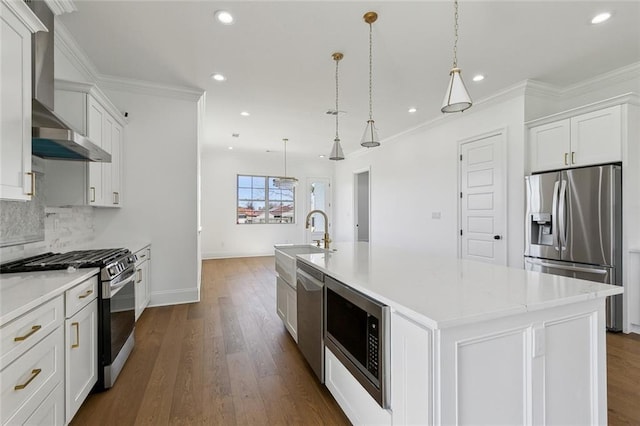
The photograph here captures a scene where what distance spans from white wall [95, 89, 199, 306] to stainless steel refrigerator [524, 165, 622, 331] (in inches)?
171

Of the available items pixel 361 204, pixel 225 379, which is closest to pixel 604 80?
pixel 225 379

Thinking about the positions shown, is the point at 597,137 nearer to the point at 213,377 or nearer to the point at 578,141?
the point at 578,141

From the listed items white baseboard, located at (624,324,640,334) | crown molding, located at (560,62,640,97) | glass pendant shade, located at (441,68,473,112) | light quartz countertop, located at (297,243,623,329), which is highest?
crown molding, located at (560,62,640,97)

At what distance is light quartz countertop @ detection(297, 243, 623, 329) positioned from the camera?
108cm

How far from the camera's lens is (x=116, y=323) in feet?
7.00

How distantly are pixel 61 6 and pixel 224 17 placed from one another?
1.24m

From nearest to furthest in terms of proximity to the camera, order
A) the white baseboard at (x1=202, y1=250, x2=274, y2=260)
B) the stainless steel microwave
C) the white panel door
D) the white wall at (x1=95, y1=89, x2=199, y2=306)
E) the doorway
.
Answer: the stainless steel microwave < the white wall at (x1=95, y1=89, x2=199, y2=306) < the white panel door < the white baseboard at (x1=202, y1=250, x2=274, y2=260) < the doorway

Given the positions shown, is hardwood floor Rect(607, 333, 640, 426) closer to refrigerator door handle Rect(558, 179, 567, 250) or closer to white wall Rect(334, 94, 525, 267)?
refrigerator door handle Rect(558, 179, 567, 250)

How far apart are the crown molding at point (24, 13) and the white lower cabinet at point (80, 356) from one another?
A: 168cm

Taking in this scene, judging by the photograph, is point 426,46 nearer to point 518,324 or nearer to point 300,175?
point 518,324

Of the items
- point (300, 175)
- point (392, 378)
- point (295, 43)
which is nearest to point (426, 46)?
point (295, 43)

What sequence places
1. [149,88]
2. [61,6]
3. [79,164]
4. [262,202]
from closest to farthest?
[61,6] < [79,164] < [149,88] < [262,202]

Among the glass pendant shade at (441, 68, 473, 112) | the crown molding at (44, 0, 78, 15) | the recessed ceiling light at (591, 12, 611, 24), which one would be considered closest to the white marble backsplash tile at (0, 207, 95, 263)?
the crown molding at (44, 0, 78, 15)

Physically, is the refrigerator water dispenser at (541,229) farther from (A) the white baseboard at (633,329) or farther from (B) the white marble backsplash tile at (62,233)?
(B) the white marble backsplash tile at (62,233)
